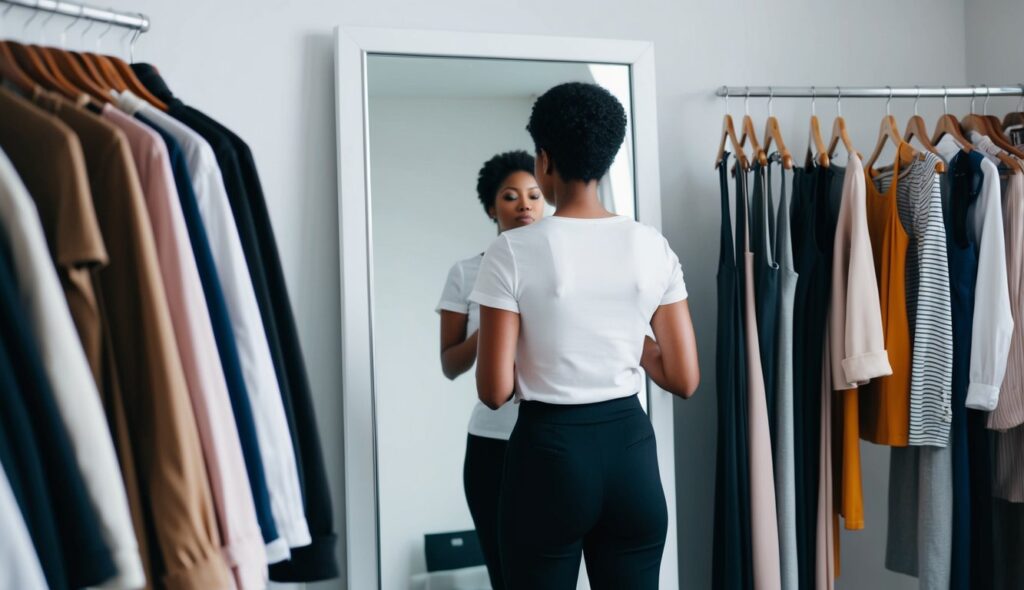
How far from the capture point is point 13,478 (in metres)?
0.93

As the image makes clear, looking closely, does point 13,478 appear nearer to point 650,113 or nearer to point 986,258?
point 650,113

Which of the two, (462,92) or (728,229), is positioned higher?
(462,92)

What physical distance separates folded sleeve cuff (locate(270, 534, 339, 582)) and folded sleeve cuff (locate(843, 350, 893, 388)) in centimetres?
124

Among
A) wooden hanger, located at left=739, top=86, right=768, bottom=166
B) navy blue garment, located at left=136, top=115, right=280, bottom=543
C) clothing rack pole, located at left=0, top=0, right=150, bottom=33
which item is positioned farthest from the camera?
wooden hanger, located at left=739, top=86, right=768, bottom=166

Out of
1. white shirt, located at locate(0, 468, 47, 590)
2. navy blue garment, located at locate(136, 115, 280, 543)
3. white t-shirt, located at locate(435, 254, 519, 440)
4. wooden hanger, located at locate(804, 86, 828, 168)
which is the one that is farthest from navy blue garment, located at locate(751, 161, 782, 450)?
white shirt, located at locate(0, 468, 47, 590)

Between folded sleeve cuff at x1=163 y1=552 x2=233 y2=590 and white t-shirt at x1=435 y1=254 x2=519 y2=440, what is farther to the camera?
white t-shirt at x1=435 y1=254 x2=519 y2=440

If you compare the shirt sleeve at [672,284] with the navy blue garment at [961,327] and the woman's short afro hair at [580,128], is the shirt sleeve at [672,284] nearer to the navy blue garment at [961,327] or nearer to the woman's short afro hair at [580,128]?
the woman's short afro hair at [580,128]

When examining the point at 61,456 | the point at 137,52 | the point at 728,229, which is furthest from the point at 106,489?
the point at 728,229

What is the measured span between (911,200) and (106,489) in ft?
5.83

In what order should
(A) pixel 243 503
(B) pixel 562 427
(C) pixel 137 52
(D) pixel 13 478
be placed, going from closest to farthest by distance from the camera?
(D) pixel 13 478, (A) pixel 243 503, (B) pixel 562 427, (C) pixel 137 52

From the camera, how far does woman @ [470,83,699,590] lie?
60.8 inches

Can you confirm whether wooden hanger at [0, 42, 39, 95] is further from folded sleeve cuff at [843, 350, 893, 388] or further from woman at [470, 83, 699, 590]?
folded sleeve cuff at [843, 350, 893, 388]

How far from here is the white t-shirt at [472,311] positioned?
2004 millimetres

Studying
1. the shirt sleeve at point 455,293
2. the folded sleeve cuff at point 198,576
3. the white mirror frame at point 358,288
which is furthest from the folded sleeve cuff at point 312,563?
the shirt sleeve at point 455,293
